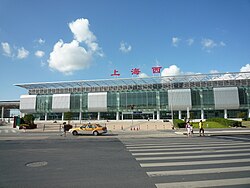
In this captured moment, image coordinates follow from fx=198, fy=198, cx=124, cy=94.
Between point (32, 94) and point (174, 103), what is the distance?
6527 cm

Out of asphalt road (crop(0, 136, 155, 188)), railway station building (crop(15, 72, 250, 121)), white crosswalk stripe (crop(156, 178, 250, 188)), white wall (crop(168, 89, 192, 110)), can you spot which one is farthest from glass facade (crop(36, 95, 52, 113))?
white crosswalk stripe (crop(156, 178, 250, 188))

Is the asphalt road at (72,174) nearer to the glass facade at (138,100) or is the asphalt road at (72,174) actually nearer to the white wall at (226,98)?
the glass facade at (138,100)

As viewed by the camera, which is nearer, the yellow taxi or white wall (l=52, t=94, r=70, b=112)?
the yellow taxi

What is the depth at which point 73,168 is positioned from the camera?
7488 mm

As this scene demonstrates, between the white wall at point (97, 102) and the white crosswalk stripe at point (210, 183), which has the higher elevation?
the white wall at point (97, 102)

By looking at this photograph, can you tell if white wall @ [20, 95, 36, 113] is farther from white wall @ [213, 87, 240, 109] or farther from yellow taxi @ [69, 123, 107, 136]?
white wall @ [213, 87, 240, 109]

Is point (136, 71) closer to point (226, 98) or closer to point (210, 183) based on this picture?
point (226, 98)

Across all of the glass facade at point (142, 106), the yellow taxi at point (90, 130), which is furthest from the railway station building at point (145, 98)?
the yellow taxi at point (90, 130)

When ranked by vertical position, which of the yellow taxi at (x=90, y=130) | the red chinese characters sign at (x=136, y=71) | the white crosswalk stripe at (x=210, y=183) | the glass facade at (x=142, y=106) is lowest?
the yellow taxi at (x=90, y=130)

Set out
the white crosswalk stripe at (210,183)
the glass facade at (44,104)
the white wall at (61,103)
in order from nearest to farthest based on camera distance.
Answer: the white crosswalk stripe at (210,183)
the white wall at (61,103)
the glass facade at (44,104)

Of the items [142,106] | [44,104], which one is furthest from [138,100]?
[44,104]

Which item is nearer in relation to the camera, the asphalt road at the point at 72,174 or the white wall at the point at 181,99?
the asphalt road at the point at 72,174

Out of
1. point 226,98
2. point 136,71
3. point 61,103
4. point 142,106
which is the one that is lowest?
point 142,106

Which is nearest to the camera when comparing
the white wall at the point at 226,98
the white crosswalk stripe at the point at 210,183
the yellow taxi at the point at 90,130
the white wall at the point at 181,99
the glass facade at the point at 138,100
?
the white crosswalk stripe at the point at 210,183
